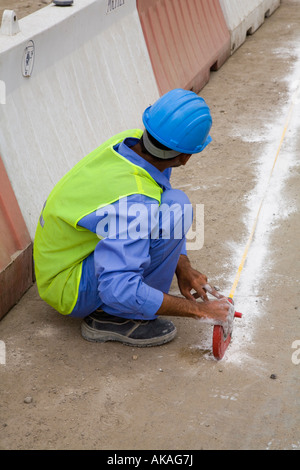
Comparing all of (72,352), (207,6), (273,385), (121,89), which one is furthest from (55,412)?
(207,6)

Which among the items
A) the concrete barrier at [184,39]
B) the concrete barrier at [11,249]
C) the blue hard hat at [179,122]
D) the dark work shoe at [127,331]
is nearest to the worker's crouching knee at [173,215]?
the blue hard hat at [179,122]

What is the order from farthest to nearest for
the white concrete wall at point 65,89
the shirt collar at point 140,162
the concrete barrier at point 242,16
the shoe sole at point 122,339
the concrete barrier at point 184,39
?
1. the concrete barrier at point 242,16
2. the concrete barrier at point 184,39
3. the white concrete wall at point 65,89
4. the shoe sole at point 122,339
5. the shirt collar at point 140,162

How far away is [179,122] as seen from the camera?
330cm

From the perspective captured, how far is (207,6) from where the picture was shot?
7812mm

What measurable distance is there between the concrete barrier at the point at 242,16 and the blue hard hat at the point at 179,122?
528 centimetres

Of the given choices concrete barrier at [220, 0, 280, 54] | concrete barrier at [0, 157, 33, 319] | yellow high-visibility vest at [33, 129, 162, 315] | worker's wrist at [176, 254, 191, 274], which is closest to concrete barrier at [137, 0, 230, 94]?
concrete barrier at [220, 0, 280, 54]

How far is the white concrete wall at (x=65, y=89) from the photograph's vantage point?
417 cm

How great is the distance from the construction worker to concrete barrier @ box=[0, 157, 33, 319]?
0.93 feet

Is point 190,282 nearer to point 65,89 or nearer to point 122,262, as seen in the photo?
point 122,262

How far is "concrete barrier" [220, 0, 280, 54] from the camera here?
8398 millimetres

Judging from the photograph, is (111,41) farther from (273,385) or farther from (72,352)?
(273,385)

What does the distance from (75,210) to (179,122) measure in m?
0.65

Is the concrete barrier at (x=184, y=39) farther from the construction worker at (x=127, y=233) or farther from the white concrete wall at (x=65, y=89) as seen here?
the construction worker at (x=127, y=233)

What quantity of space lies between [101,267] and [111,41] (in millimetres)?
2911
